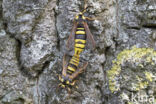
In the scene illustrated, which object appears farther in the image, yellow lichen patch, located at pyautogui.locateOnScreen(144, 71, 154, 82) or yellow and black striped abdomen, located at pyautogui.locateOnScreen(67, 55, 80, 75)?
yellow and black striped abdomen, located at pyautogui.locateOnScreen(67, 55, 80, 75)

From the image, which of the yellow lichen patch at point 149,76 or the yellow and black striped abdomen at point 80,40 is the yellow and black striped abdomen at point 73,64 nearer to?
the yellow and black striped abdomen at point 80,40

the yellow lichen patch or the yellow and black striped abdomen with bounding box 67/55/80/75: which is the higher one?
the yellow and black striped abdomen with bounding box 67/55/80/75

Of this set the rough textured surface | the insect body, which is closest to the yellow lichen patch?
the rough textured surface

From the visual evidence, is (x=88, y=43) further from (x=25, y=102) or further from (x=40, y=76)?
(x=25, y=102)

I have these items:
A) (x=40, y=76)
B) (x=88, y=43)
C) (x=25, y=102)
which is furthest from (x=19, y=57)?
(x=88, y=43)

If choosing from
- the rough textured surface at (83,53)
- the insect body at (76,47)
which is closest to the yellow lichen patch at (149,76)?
the rough textured surface at (83,53)

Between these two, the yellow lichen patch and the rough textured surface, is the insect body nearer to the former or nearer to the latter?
the rough textured surface

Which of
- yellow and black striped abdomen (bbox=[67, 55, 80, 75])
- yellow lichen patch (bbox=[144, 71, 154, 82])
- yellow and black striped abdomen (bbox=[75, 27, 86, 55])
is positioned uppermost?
yellow and black striped abdomen (bbox=[75, 27, 86, 55])

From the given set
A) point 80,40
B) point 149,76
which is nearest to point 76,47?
point 80,40
